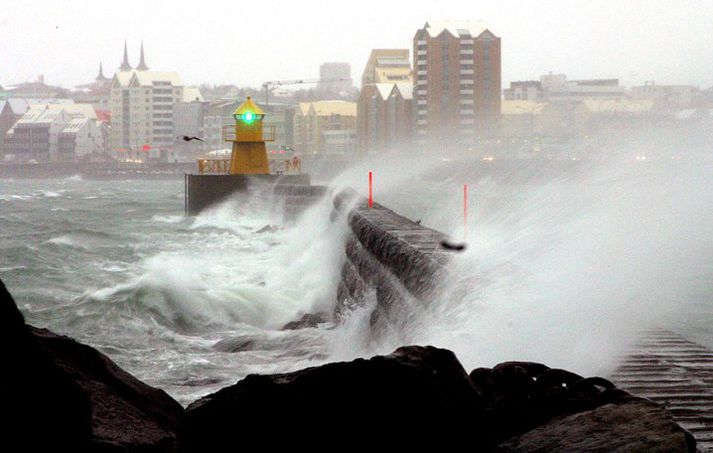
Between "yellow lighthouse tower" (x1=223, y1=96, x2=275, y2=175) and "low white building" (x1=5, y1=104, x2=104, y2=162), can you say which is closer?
"yellow lighthouse tower" (x1=223, y1=96, x2=275, y2=175)

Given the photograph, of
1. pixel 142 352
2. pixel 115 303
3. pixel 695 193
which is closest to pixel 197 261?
pixel 115 303

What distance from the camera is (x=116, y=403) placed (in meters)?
4.00

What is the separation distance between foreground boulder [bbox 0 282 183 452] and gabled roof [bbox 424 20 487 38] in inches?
5659

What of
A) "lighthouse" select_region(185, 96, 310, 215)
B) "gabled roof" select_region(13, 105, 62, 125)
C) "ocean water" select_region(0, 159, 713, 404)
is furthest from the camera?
"gabled roof" select_region(13, 105, 62, 125)

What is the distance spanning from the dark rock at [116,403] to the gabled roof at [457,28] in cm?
14339

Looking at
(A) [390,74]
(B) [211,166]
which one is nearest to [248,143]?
(B) [211,166]

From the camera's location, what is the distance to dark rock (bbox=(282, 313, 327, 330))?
14078 mm

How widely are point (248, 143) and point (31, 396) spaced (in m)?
43.0

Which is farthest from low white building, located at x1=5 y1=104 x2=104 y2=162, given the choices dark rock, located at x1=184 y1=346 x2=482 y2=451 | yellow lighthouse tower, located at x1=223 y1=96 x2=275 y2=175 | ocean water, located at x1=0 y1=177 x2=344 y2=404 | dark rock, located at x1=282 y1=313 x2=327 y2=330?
dark rock, located at x1=184 y1=346 x2=482 y2=451

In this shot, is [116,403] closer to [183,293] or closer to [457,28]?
[183,293]

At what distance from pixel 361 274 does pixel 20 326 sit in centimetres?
1181

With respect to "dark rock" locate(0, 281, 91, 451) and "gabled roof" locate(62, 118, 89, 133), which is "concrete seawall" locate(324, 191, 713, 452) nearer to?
"dark rock" locate(0, 281, 91, 451)

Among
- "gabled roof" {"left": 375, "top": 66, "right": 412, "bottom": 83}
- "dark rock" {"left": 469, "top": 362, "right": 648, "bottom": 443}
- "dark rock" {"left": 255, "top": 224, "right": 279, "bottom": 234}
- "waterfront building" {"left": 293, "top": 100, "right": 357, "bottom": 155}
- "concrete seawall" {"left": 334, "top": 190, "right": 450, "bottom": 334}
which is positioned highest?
"gabled roof" {"left": 375, "top": 66, "right": 412, "bottom": 83}

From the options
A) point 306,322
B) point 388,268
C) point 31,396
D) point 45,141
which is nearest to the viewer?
point 31,396
